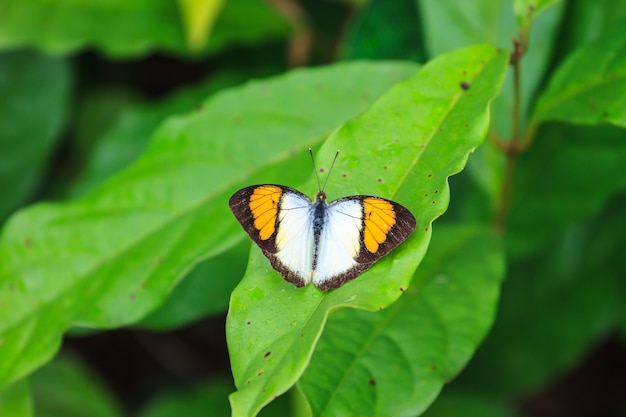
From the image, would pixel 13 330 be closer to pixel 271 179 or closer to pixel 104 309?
pixel 104 309

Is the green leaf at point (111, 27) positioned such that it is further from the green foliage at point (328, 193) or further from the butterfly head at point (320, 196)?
the butterfly head at point (320, 196)

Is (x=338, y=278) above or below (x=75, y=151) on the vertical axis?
above

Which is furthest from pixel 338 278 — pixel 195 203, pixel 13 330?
pixel 13 330

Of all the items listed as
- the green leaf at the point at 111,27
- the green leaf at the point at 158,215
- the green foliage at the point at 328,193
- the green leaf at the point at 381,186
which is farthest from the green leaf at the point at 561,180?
the green leaf at the point at 111,27

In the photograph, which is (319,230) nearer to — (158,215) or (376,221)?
(376,221)

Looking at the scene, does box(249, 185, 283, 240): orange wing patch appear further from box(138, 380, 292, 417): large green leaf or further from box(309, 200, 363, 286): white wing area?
box(138, 380, 292, 417): large green leaf
